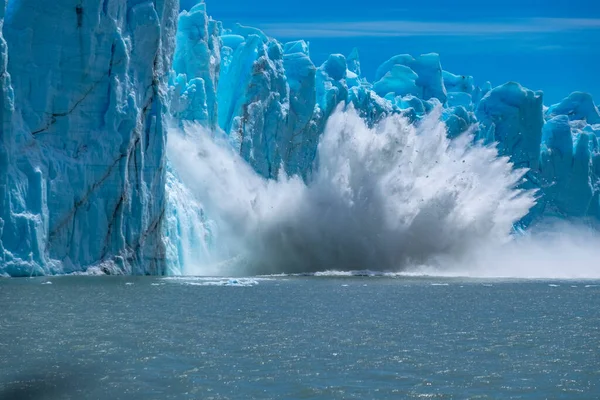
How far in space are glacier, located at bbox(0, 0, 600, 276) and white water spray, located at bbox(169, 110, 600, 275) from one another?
1.03 m

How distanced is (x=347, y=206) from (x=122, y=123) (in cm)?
1469

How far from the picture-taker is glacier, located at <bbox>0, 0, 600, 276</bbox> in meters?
32.8

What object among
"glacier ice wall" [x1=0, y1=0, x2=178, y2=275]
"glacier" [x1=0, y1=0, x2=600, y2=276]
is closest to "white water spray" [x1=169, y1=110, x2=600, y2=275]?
"glacier" [x1=0, y1=0, x2=600, y2=276]

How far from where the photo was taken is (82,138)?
1359 inches

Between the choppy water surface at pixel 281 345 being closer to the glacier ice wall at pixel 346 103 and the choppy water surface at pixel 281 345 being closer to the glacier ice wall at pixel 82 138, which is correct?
the glacier ice wall at pixel 82 138

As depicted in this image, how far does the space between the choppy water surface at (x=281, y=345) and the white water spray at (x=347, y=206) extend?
13.8m

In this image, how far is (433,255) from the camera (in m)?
49.8

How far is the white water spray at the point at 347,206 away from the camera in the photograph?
44156 millimetres

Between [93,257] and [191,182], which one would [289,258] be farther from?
[93,257]

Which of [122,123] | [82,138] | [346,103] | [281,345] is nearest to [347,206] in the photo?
[346,103]

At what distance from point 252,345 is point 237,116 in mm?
29487

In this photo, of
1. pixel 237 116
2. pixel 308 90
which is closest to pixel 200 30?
pixel 237 116

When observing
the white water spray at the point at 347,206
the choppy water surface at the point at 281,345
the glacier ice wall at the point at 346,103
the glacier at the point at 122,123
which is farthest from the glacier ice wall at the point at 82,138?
the white water spray at the point at 347,206

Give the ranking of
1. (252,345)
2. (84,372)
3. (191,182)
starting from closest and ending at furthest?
1. (84,372)
2. (252,345)
3. (191,182)
